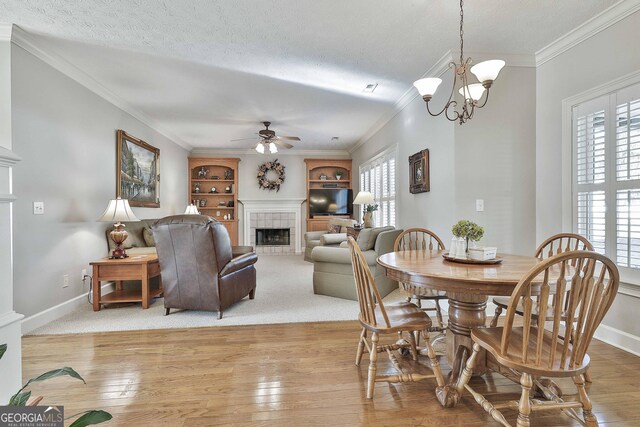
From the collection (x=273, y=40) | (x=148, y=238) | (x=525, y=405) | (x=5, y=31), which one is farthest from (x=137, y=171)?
(x=525, y=405)

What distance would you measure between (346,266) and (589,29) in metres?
3.19

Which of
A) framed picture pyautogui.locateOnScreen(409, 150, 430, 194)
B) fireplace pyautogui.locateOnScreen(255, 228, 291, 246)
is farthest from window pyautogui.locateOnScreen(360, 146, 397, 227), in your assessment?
fireplace pyautogui.locateOnScreen(255, 228, 291, 246)

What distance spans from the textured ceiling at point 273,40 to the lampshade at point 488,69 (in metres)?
0.78

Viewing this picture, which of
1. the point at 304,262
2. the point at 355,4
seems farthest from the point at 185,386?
the point at 304,262

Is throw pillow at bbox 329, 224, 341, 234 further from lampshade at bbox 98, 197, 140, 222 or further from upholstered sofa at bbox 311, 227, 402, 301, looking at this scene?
lampshade at bbox 98, 197, 140, 222

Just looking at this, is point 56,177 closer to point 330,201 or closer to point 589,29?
point 589,29

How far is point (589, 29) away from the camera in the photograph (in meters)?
2.65

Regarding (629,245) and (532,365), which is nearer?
(532,365)

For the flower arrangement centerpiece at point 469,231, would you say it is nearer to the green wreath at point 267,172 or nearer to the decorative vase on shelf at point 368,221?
the decorative vase on shelf at point 368,221

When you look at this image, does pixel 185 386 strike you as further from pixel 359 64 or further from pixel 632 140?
pixel 632 140

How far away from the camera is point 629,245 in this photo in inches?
94.5

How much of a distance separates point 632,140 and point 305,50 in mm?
2825

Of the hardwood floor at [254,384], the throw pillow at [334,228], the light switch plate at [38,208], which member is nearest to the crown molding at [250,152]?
the throw pillow at [334,228]

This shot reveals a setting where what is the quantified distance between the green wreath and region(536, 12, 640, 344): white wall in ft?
18.7
